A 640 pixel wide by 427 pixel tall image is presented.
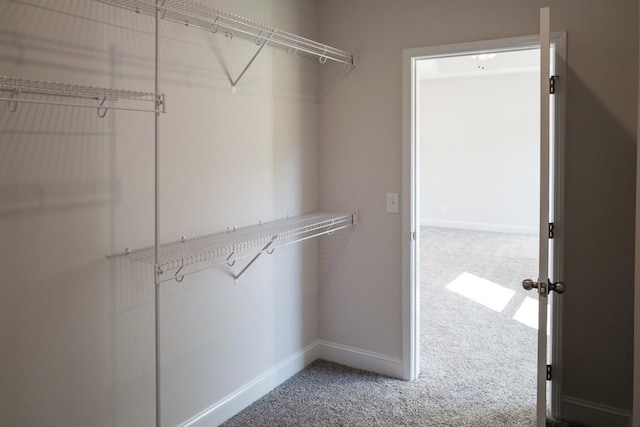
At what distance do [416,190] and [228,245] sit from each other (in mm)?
1309

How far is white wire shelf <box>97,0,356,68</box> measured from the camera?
1.98 meters

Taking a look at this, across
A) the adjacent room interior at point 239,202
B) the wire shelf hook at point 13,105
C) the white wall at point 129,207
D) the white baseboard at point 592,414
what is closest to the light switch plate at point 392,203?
the adjacent room interior at point 239,202

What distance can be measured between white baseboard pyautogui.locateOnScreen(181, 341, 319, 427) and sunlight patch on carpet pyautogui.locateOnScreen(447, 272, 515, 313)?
6.90 feet

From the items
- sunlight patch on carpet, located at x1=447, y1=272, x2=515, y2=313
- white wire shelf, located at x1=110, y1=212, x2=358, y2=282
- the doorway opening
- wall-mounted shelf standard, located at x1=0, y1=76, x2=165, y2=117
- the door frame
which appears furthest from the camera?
the doorway opening

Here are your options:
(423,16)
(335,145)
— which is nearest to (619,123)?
(423,16)

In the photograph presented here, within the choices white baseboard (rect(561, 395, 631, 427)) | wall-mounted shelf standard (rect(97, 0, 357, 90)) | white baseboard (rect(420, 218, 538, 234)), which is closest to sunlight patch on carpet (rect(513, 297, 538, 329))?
white baseboard (rect(561, 395, 631, 427))

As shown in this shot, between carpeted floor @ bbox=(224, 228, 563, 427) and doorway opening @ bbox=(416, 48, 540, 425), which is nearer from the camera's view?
carpeted floor @ bbox=(224, 228, 563, 427)

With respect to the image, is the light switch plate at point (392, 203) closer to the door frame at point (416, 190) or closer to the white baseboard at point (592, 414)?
the door frame at point (416, 190)

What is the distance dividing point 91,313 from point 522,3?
2.49 meters

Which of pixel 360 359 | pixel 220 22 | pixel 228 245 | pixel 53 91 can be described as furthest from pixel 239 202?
pixel 360 359

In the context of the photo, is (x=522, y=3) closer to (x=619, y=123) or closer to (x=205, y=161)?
(x=619, y=123)

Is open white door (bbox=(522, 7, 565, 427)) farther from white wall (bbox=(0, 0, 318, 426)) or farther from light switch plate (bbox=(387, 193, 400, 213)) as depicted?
white wall (bbox=(0, 0, 318, 426))

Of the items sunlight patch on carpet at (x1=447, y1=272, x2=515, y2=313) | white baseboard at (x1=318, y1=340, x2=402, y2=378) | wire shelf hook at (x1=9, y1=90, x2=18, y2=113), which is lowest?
white baseboard at (x1=318, y1=340, x2=402, y2=378)

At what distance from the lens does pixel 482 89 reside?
331 inches
